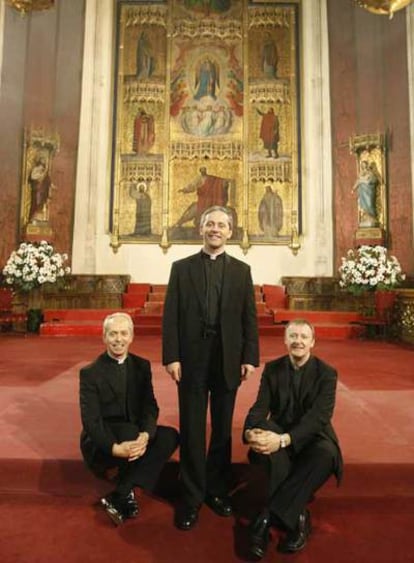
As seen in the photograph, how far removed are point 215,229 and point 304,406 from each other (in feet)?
3.66

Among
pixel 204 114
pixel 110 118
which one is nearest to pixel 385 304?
pixel 204 114

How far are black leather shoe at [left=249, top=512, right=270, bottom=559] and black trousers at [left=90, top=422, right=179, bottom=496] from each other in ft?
1.87

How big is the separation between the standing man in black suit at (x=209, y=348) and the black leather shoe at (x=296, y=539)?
1.20 ft

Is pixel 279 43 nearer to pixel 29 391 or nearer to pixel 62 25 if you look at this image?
pixel 62 25

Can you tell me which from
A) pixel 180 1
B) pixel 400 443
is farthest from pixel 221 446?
pixel 180 1

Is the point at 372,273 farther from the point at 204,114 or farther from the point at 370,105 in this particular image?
the point at 204,114

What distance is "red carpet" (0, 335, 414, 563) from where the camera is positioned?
6.72ft

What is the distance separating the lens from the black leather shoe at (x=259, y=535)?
1985 mm

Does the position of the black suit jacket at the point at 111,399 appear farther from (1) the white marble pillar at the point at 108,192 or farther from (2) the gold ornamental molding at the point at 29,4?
(1) the white marble pillar at the point at 108,192

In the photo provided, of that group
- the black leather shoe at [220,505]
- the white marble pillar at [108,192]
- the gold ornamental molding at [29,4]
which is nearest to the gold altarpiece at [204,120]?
the white marble pillar at [108,192]

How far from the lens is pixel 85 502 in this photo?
250 centimetres

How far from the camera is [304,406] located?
2.40 m

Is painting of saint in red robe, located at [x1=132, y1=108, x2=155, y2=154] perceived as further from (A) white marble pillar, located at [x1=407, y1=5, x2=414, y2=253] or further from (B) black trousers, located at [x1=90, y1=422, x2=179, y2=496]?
(B) black trousers, located at [x1=90, y1=422, x2=179, y2=496]

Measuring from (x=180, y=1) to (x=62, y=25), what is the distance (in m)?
3.55
